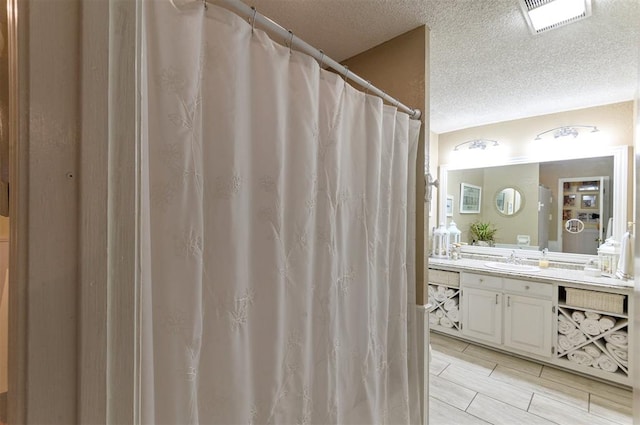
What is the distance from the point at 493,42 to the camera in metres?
1.68

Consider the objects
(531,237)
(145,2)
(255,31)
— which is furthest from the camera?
(531,237)

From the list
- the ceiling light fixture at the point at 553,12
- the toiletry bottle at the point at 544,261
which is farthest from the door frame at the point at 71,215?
the toiletry bottle at the point at 544,261

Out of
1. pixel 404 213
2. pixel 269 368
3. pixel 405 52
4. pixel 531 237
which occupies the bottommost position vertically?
pixel 269 368

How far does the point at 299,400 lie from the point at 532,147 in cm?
331

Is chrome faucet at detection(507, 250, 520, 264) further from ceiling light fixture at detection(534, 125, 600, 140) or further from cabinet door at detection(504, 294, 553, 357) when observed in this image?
ceiling light fixture at detection(534, 125, 600, 140)

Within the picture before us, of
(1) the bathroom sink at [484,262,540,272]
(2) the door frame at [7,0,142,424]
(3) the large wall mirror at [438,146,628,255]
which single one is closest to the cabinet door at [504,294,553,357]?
(1) the bathroom sink at [484,262,540,272]

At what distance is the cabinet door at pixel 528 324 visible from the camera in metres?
2.31

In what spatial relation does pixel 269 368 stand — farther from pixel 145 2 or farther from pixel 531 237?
pixel 531 237

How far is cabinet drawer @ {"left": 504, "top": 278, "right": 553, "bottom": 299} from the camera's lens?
7.58 ft

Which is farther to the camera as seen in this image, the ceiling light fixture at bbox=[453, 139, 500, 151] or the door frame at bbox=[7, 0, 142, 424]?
the ceiling light fixture at bbox=[453, 139, 500, 151]

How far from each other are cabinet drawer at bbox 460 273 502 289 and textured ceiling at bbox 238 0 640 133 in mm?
1665

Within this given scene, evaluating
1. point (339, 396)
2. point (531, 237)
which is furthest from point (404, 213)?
point (531, 237)

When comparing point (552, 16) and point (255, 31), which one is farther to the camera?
point (552, 16)

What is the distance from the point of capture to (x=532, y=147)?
9.45ft
